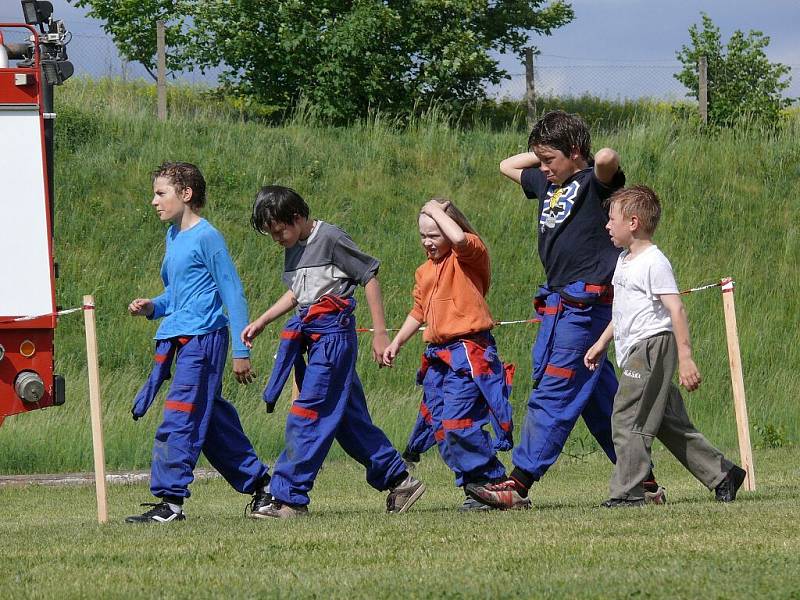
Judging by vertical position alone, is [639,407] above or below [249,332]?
below

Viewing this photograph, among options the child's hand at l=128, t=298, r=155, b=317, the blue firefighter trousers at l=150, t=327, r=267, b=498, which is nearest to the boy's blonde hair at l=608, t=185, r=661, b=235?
the blue firefighter trousers at l=150, t=327, r=267, b=498

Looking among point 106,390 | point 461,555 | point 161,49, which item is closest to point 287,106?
point 161,49

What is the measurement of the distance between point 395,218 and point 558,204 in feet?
43.6

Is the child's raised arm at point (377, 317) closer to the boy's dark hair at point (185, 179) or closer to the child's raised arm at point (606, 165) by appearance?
the boy's dark hair at point (185, 179)

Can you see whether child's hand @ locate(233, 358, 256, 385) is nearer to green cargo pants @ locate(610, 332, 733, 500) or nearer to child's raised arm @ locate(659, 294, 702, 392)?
green cargo pants @ locate(610, 332, 733, 500)

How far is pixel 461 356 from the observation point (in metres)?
7.03

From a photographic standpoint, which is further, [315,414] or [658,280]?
[315,414]

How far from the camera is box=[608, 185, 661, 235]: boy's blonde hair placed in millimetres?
6766

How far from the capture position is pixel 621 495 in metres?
6.82

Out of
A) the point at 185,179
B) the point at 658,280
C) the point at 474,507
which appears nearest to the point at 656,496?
the point at 474,507

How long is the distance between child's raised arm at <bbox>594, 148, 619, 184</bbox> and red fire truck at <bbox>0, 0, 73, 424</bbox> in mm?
3166

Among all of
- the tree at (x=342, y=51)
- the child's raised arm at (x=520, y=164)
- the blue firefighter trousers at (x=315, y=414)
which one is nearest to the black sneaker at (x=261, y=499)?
the blue firefighter trousers at (x=315, y=414)

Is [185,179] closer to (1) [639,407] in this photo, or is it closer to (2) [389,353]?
(2) [389,353]

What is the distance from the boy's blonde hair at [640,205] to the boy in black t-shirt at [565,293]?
16 cm
